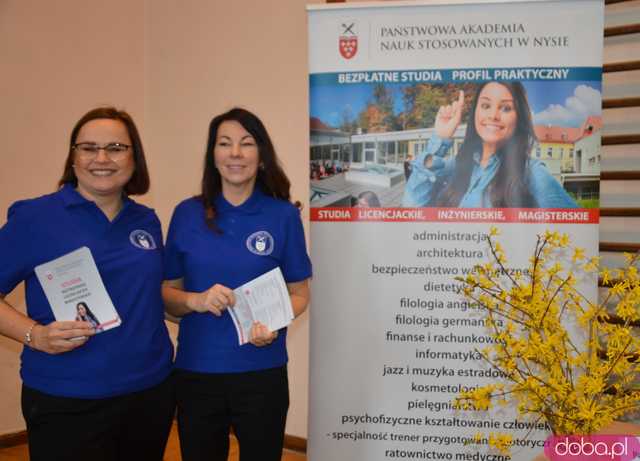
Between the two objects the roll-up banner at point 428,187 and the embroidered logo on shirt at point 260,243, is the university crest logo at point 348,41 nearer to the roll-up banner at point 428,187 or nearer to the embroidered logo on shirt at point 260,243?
the roll-up banner at point 428,187

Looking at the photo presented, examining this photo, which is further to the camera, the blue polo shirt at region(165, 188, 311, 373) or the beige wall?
the beige wall

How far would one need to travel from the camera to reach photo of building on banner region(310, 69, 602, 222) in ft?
7.79

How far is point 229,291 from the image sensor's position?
184 cm

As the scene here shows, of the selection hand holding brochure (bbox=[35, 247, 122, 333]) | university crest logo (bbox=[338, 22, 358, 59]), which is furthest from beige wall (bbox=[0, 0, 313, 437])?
hand holding brochure (bbox=[35, 247, 122, 333])

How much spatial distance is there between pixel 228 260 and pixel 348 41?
1.12m

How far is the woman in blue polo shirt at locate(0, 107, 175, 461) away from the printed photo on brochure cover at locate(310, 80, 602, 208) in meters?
0.90

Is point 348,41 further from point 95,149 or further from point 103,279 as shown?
point 103,279

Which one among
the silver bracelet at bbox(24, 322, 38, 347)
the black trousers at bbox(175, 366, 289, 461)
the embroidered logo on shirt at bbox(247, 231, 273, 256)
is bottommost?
the black trousers at bbox(175, 366, 289, 461)

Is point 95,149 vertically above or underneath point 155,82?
underneath

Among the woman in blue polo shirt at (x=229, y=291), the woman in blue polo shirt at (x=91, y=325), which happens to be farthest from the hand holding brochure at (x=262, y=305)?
the woman in blue polo shirt at (x=91, y=325)

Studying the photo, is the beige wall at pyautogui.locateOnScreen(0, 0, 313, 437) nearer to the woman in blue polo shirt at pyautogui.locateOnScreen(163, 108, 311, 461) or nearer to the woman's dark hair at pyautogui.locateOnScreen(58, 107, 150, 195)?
the woman in blue polo shirt at pyautogui.locateOnScreen(163, 108, 311, 461)

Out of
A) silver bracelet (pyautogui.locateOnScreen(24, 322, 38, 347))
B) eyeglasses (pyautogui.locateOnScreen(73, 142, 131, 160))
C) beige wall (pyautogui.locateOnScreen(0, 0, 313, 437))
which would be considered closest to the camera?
silver bracelet (pyautogui.locateOnScreen(24, 322, 38, 347))

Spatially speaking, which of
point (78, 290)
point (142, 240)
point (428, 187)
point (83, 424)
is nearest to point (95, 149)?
point (142, 240)

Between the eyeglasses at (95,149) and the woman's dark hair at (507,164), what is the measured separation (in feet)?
4.22
